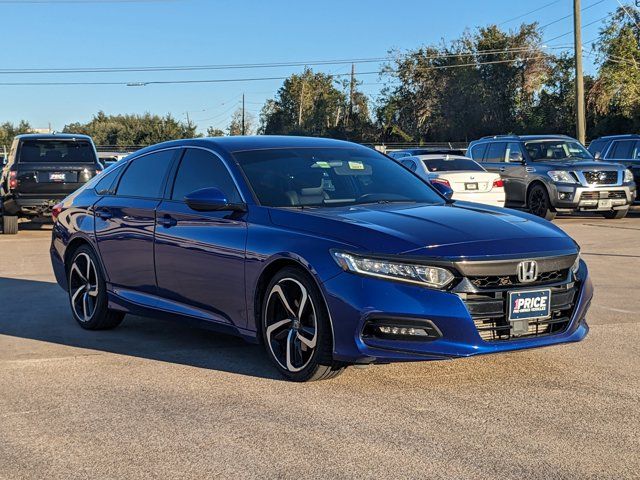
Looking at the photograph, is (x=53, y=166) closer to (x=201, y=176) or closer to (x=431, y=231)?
(x=201, y=176)

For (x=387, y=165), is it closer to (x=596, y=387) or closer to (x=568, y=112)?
(x=596, y=387)

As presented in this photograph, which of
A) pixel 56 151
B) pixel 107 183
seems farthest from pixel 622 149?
pixel 107 183

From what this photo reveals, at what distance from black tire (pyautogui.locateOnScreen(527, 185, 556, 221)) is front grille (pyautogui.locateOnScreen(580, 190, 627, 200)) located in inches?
31.2

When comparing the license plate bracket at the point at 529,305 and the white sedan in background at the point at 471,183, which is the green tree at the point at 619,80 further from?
the license plate bracket at the point at 529,305

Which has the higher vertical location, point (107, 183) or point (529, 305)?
point (107, 183)

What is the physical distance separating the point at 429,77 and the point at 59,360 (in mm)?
63172

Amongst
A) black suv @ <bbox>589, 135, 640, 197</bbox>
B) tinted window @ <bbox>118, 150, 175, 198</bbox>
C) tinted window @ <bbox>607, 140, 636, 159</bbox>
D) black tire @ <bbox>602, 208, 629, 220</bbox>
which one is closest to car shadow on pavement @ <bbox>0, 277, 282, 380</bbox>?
tinted window @ <bbox>118, 150, 175, 198</bbox>

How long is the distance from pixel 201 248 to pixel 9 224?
12338 millimetres

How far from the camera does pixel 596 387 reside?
17.8ft

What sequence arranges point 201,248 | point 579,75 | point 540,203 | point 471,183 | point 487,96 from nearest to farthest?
point 201,248 → point 471,183 → point 540,203 → point 579,75 → point 487,96

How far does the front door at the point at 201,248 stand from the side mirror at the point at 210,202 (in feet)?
0.27

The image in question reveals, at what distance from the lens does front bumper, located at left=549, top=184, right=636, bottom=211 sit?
18.9 metres

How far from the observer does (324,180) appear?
6336 mm

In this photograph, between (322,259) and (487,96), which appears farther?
(487,96)
